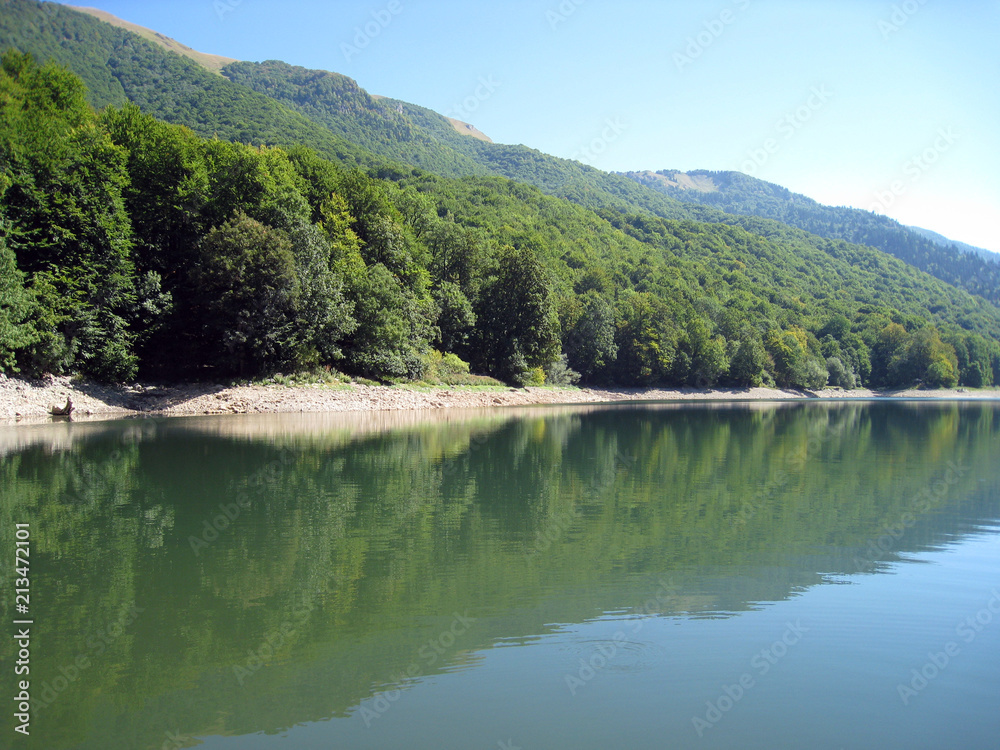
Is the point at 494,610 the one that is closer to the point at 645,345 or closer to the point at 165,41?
the point at 645,345

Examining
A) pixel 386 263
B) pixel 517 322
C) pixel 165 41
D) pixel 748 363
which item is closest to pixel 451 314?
pixel 517 322

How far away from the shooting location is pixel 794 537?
1276 cm

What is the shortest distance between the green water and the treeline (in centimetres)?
2089

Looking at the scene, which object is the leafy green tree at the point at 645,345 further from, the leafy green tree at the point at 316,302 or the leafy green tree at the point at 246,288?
the leafy green tree at the point at 246,288

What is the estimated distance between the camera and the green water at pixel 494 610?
5.93 m

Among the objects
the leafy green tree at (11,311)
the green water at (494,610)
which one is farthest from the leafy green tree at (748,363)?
the leafy green tree at (11,311)

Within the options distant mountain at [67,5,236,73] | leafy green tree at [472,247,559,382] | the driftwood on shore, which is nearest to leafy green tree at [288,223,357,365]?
the driftwood on shore

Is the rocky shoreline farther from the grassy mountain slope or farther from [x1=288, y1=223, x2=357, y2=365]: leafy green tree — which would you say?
the grassy mountain slope

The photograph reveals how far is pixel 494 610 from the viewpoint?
850cm

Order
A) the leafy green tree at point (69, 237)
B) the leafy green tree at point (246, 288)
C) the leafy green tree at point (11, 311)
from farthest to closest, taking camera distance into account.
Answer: the leafy green tree at point (246, 288), the leafy green tree at point (69, 237), the leafy green tree at point (11, 311)

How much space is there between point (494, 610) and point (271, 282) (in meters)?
35.7

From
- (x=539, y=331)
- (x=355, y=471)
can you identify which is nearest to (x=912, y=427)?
(x=539, y=331)

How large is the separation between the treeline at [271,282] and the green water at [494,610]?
20.9 m

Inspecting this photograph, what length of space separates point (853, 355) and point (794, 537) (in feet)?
372
